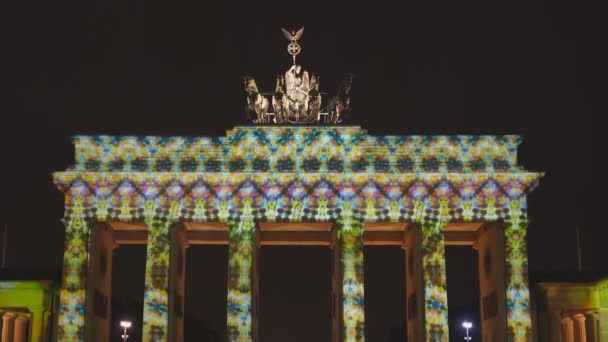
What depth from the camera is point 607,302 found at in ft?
191

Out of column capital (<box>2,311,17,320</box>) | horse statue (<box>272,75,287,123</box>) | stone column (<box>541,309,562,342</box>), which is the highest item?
horse statue (<box>272,75,287,123</box>)

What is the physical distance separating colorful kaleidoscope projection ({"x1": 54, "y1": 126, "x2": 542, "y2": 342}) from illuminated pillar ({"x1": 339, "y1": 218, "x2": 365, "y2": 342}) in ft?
0.20

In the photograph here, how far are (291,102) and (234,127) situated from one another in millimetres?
3572

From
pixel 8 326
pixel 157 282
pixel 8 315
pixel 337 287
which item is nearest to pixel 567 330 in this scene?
pixel 337 287

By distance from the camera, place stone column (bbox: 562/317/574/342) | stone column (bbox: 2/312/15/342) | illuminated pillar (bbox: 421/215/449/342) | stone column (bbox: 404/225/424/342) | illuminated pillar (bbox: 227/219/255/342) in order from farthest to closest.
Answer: stone column (bbox: 562/317/574/342) → stone column (bbox: 2/312/15/342) → stone column (bbox: 404/225/424/342) → illuminated pillar (bbox: 227/219/255/342) → illuminated pillar (bbox: 421/215/449/342)

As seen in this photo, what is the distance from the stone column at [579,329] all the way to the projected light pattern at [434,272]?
1178cm

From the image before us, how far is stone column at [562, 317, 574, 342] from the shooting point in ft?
212

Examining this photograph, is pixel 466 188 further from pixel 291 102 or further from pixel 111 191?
pixel 111 191

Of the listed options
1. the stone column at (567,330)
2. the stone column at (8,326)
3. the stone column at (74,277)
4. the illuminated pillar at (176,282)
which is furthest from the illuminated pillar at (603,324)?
the stone column at (8,326)

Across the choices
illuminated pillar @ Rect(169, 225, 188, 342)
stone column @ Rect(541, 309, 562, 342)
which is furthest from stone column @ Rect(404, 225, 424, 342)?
illuminated pillar @ Rect(169, 225, 188, 342)

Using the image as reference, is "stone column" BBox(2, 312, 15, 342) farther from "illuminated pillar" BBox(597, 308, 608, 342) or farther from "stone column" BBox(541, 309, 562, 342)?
"illuminated pillar" BBox(597, 308, 608, 342)

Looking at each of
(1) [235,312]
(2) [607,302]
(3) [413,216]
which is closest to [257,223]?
(1) [235,312]

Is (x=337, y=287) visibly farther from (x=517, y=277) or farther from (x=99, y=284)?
(x=99, y=284)

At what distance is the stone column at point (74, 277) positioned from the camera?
55.1 metres
